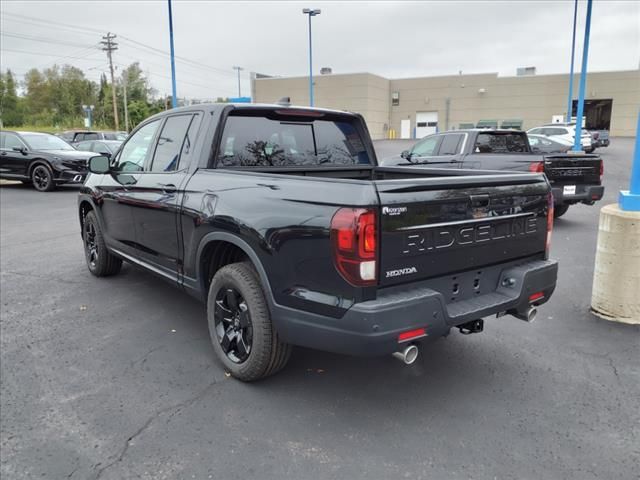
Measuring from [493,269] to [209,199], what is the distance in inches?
79.6

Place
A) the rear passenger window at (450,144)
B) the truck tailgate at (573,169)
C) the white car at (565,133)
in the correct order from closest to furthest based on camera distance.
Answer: the truck tailgate at (573,169)
the rear passenger window at (450,144)
the white car at (565,133)

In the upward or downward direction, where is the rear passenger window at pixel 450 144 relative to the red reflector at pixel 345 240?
upward

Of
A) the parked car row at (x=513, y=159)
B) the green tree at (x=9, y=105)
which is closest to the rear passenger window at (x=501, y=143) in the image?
the parked car row at (x=513, y=159)

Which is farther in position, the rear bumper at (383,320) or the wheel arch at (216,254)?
the wheel arch at (216,254)

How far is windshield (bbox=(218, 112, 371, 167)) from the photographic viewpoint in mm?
4043

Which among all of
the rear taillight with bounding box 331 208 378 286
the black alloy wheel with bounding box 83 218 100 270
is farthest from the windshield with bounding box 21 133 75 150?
the rear taillight with bounding box 331 208 378 286

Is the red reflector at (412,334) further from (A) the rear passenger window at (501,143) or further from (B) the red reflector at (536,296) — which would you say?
(A) the rear passenger window at (501,143)

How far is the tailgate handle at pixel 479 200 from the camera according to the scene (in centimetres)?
307

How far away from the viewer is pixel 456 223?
3.01 meters

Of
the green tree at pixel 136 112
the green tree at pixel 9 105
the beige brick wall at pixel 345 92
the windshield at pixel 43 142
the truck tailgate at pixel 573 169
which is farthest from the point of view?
the green tree at pixel 9 105

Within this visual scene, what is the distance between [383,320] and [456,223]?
80 centimetres

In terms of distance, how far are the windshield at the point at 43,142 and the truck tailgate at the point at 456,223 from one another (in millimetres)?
15404

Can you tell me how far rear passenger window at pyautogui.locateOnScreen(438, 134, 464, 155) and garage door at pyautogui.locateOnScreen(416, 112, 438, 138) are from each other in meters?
44.4

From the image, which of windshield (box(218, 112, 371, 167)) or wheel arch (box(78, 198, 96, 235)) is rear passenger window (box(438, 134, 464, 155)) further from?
wheel arch (box(78, 198, 96, 235))
